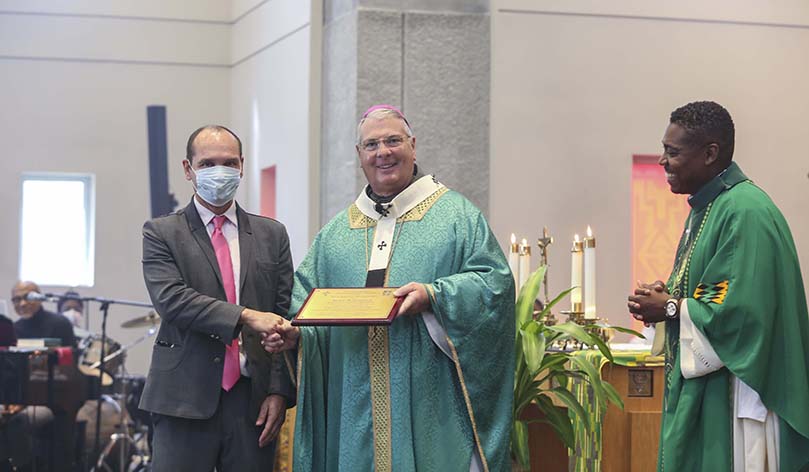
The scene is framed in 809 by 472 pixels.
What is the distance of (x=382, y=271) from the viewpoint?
4066 mm

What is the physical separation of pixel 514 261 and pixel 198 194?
71.0 inches

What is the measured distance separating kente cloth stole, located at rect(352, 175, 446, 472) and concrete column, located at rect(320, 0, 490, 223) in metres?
3.48

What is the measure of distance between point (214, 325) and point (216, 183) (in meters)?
0.48

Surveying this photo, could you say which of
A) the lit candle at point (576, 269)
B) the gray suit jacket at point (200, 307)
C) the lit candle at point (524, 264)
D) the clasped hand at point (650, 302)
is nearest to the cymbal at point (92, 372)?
the lit candle at point (524, 264)

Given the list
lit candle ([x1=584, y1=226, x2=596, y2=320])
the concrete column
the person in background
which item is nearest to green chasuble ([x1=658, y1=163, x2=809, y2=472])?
lit candle ([x1=584, y1=226, x2=596, y2=320])

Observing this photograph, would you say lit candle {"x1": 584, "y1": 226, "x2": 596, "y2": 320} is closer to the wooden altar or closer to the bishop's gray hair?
the wooden altar

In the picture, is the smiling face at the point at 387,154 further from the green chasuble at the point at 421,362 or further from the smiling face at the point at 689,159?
the smiling face at the point at 689,159

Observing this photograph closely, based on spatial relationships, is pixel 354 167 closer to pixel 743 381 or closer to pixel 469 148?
pixel 469 148

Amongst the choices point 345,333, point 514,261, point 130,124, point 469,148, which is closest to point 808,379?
point 345,333

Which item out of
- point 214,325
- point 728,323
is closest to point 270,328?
point 214,325

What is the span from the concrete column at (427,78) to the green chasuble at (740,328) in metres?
3.87

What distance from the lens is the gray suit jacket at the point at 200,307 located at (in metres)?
3.92

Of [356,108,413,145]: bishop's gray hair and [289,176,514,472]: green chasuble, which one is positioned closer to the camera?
[289,176,514,472]: green chasuble

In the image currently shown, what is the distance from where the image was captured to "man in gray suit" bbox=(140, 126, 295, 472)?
393cm
